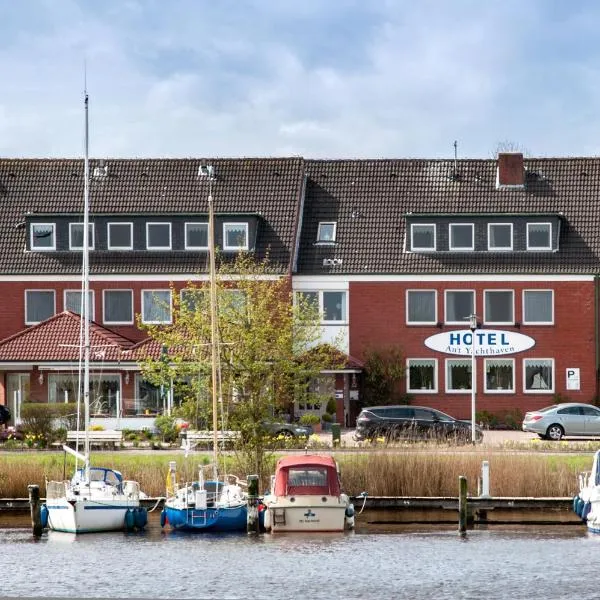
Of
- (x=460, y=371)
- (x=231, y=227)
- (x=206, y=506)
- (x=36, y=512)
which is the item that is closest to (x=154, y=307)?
(x=231, y=227)

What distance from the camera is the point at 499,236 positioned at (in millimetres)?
75062

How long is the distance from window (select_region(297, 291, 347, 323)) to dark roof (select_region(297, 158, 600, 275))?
3.43 feet

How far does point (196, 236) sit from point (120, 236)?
355 centimetres

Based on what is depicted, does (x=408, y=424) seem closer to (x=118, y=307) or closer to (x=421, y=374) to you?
(x=421, y=374)

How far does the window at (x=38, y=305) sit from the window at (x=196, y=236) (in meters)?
6.72

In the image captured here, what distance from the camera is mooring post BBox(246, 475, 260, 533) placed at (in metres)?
45.1

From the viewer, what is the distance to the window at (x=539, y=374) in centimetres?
7344

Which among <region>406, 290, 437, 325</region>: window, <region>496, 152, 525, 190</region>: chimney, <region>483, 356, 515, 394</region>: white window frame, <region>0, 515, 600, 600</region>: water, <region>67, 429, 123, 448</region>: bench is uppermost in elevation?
<region>496, 152, 525, 190</region>: chimney

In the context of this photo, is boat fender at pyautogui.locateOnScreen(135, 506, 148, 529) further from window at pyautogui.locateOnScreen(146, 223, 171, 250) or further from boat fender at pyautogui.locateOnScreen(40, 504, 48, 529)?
window at pyautogui.locateOnScreen(146, 223, 171, 250)

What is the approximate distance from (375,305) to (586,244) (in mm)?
10052

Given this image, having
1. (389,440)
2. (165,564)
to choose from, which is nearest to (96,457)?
(389,440)

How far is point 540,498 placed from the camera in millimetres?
47250

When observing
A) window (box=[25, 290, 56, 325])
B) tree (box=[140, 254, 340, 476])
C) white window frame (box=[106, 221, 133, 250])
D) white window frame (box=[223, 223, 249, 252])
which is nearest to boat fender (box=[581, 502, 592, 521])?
tree (box=[140, 254, 340, 476])

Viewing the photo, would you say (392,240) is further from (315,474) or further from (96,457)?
(315,474)
